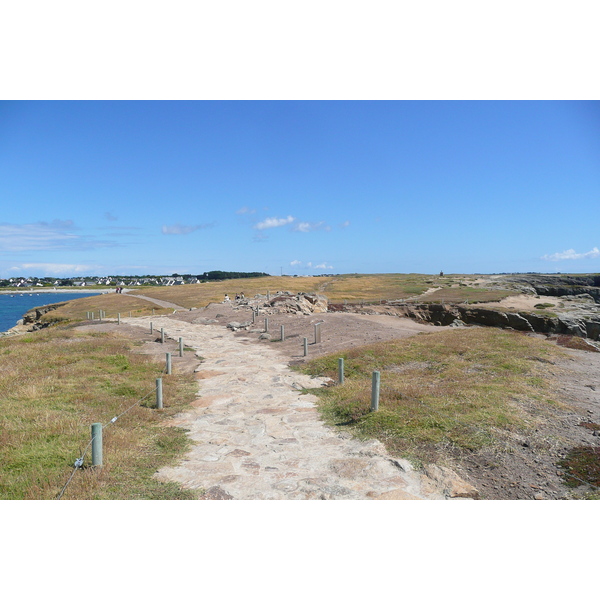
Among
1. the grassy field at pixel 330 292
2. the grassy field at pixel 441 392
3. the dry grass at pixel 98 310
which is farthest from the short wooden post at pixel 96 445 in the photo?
the grassy field at pixel 330 292

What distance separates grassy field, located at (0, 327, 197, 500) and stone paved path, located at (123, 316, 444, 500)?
59cm

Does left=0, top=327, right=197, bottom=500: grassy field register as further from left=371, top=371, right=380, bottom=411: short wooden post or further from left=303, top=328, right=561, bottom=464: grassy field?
left=371, top=371, right=380, bottom=411: short wooden post

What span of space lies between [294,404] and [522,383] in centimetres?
722

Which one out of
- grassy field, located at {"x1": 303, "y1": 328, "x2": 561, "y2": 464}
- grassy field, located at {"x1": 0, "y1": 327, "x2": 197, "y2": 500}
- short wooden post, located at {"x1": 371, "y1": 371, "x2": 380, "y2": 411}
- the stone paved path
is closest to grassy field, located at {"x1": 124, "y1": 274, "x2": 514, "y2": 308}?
grassy field, located at {"x1": 303, "y1": 328, "x2": 561, "y2": 464}

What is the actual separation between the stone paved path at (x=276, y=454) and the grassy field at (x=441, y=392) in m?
0.71

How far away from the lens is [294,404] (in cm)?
1215

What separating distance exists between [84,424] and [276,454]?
460 centimetres

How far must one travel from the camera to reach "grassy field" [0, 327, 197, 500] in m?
6.55

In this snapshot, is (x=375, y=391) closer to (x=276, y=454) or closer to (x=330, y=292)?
(x=276, y=454)

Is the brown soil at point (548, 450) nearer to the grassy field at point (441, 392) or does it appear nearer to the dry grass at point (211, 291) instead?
the grassy field at point (441, 392)

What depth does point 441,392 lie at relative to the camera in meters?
11.6

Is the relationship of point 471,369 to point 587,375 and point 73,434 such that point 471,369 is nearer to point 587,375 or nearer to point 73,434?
point 587,375

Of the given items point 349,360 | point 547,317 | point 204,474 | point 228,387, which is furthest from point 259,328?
point 547,317

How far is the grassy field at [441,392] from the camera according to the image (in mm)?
8706
